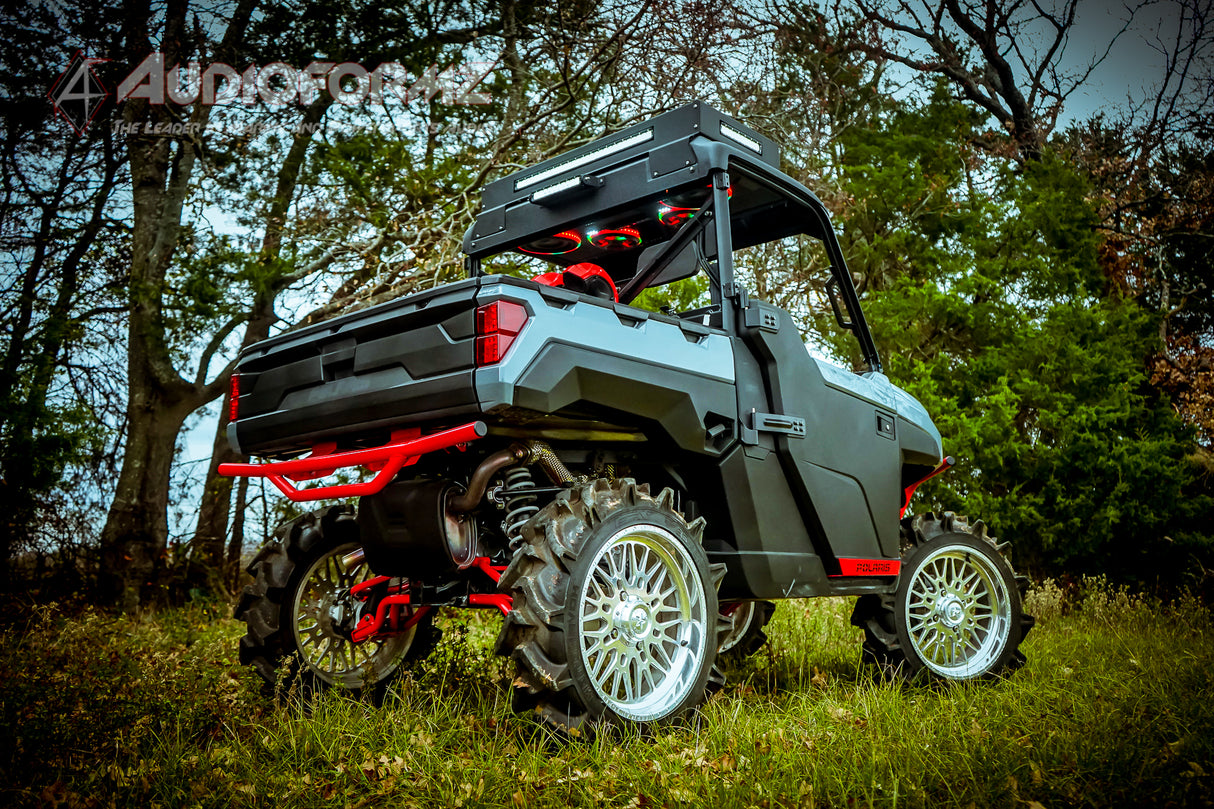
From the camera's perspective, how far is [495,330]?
353 cm

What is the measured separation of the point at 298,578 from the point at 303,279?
600cm

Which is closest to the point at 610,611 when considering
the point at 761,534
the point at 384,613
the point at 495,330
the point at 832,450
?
the point at 761,534

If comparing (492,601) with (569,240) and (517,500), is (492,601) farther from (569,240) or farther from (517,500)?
(569,240)

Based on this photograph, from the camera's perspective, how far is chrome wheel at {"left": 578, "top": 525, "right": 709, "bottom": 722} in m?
3.75

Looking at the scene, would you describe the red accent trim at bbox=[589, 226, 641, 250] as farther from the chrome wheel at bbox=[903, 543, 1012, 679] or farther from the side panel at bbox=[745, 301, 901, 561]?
the chrome wheel at bbox=[903, 543, 1012, 679]

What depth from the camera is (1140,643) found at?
20.2 ft

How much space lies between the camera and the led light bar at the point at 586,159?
494 cm

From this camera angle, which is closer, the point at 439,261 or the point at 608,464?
the point at 608,464

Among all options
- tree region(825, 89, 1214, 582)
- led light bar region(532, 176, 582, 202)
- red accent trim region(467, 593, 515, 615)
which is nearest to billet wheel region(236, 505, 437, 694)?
red accent trim region(467, 593, 515, 615)

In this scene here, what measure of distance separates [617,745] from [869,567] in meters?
2.11

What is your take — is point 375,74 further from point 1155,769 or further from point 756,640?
point 1155,769

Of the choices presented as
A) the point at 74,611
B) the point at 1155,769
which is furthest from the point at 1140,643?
the point at 74,611

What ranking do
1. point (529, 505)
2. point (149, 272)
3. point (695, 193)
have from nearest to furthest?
point (529, 505) → point (695, 193) → point (149, 272)

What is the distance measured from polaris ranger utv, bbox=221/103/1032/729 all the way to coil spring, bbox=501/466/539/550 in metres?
0.01
